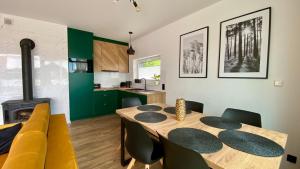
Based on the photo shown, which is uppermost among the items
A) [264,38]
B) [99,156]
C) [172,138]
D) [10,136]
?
[264,38]

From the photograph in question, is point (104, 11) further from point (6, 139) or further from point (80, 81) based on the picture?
point (6, 139)

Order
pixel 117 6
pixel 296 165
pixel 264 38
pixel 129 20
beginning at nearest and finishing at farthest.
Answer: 1. pixel 296 165
2. pixel 264 38
3. pixel 117 6
4. pixel 129 20

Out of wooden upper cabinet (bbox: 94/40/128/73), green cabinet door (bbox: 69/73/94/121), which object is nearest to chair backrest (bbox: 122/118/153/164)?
green cabinet door (bbox: 69/73/94/121)

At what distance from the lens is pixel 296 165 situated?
155cm

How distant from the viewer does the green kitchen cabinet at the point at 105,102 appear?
3.84 m

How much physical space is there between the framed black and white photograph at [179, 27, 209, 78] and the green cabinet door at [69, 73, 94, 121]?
97.5 inches

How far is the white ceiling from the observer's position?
2.21m

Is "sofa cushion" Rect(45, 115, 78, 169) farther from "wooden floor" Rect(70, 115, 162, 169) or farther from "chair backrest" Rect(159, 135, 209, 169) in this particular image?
"wooden floor" Rect(70, 115, 162, 169)

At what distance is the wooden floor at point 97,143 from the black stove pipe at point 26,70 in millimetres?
1114

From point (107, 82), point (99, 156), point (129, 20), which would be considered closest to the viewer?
point (99, 156)

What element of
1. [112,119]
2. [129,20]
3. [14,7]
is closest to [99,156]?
[112,119]

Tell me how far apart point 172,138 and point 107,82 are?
12.6 ft

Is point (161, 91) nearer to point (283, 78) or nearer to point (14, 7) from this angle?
point (283, 78)

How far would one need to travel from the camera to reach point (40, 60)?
3000 millimetres
